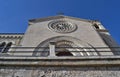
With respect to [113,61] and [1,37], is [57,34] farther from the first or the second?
[113,61]

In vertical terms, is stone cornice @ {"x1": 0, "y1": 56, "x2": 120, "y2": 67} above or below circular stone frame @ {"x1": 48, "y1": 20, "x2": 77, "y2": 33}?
below

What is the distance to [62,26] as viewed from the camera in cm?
1955

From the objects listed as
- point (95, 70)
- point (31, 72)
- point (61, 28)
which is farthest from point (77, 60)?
point (61, 28)

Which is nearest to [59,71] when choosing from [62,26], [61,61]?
[61,61]

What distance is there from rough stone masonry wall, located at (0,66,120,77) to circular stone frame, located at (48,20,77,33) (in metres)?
12.4

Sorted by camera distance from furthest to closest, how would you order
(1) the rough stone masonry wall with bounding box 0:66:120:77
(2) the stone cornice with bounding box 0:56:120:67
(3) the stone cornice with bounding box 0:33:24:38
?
(3) the stone cornice with bounding box 0:33:24:38 → (2) the stone cornice with bounding box 0:56:120:67 → (1) the rough stone masonry wall with bounding box 0:66:120:77

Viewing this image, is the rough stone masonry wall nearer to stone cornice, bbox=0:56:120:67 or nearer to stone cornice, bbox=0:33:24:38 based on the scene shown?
stone cornice, bbox=0:56:120:67

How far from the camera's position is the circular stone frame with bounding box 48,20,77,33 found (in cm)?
1852

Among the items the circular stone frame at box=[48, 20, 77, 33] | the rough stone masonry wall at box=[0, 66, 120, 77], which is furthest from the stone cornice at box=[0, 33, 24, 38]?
the rough stone masonry wall at box=[0, 66, 120, 77]

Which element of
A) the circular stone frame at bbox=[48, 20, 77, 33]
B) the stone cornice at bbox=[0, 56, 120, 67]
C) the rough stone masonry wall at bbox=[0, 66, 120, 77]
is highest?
the circular stone frame at bbox=[48, 20, 77, 33]

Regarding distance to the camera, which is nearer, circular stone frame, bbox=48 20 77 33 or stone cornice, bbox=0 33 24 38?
circular stone frame, bbox=48 20 77 33

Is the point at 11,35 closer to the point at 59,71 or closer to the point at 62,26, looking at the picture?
the point at 62,26

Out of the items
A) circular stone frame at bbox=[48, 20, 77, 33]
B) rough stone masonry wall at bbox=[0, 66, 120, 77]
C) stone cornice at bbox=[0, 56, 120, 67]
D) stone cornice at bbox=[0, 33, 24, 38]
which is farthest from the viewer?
stone cornice at bbox=[0, 33, 24, 38]

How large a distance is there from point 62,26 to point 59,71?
13.9 m
